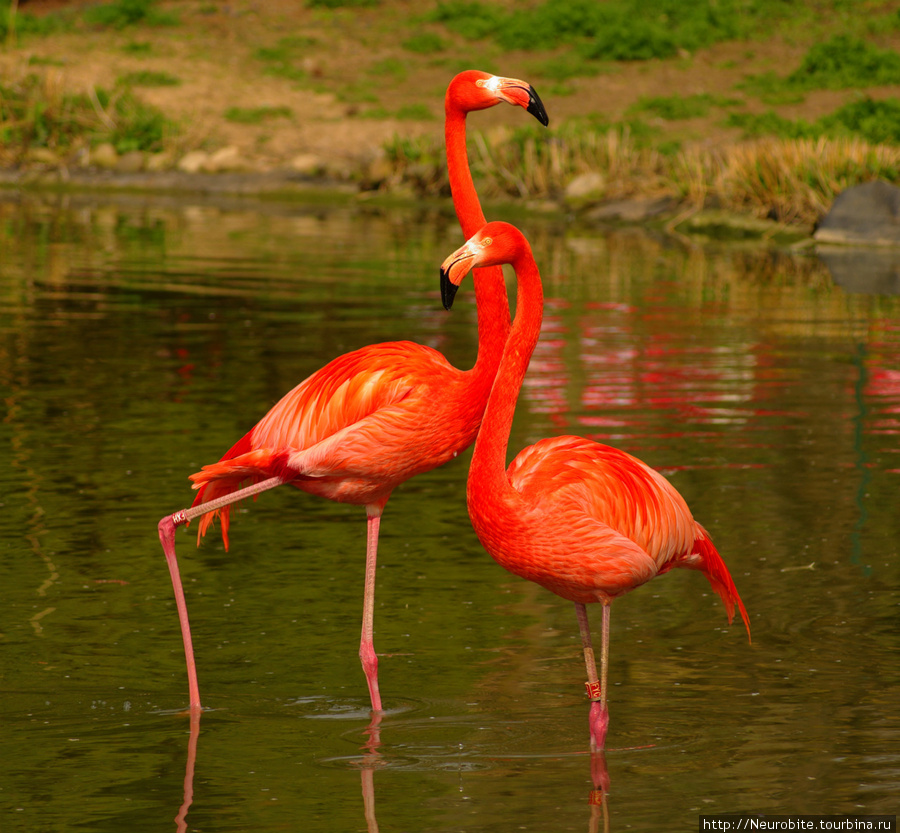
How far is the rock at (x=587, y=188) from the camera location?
23.1 meters

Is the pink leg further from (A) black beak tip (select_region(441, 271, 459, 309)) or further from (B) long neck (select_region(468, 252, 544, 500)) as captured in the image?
(A) black beak tip (select_region(441, 271, 459, 309))

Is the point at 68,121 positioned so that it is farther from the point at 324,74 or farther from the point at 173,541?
the point at 173,541

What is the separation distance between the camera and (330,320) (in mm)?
12820

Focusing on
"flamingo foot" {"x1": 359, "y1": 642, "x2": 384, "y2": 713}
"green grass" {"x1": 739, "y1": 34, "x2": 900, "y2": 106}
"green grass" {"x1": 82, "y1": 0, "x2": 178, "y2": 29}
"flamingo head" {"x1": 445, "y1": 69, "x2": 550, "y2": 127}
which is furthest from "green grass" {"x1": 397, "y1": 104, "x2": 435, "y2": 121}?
"flamingo foot" {"x1": 359, "y1": 642, "x2": 384, "y2": 713}

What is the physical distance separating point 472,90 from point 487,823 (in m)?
2.31

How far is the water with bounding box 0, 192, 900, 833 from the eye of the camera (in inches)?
163

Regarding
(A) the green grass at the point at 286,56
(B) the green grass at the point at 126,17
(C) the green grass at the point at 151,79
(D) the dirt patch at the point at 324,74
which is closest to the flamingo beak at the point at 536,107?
(D) the dirt patch at the point at 324,74

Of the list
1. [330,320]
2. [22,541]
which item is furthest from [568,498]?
[330,320]

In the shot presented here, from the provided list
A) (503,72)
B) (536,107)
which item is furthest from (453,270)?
(503,72)

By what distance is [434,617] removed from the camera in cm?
564

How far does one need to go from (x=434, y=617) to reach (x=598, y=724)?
1.43 meters

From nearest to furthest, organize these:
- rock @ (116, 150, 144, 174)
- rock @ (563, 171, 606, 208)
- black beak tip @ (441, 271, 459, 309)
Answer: black beak tip @ (441, 271, 459, 309), rock @ (563, 171, 606, 208), rock @ (116, 150, 144, 174)

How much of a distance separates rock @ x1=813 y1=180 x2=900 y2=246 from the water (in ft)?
23.6

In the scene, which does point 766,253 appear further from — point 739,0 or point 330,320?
point 739,0
